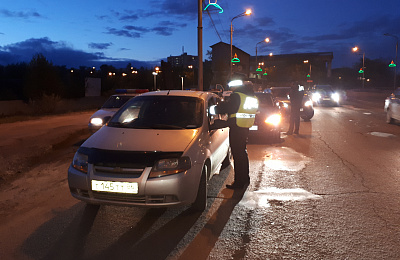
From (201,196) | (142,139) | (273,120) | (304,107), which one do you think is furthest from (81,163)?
(304,107)

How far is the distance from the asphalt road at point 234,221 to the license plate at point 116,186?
510mm

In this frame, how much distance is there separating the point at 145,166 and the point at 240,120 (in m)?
2.26

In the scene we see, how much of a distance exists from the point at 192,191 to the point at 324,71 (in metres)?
108

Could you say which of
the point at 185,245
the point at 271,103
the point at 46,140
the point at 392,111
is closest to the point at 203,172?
the point at 185,245

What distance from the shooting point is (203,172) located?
4.74 meters

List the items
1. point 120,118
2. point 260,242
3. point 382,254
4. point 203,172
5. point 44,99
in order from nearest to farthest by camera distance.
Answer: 1. point 382,254
2. point 260,242
3. point 203,172
4. point 120,118
5. point 44,99

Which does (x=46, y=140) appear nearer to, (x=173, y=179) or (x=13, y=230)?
(x=13, y=230)

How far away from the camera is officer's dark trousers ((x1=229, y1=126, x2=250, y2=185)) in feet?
19.6

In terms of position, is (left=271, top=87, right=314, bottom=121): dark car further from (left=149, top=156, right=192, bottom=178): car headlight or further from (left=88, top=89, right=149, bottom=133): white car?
(left=149, top=156, right=192, bottom=178): car headlight

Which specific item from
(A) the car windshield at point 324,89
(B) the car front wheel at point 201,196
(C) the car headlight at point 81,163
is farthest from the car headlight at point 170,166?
(A) the car windshield at point 324,89

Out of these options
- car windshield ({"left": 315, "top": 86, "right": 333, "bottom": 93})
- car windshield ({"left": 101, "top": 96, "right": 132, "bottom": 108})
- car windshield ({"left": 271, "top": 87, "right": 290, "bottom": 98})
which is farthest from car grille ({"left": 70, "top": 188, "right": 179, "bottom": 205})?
car windshield ({"left": 315, "top": 86, "right": 333, "bottom": 93})

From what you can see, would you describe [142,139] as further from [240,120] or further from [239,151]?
[239,151]

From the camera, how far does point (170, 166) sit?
4.20 m

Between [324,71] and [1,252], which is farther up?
[324,71]
